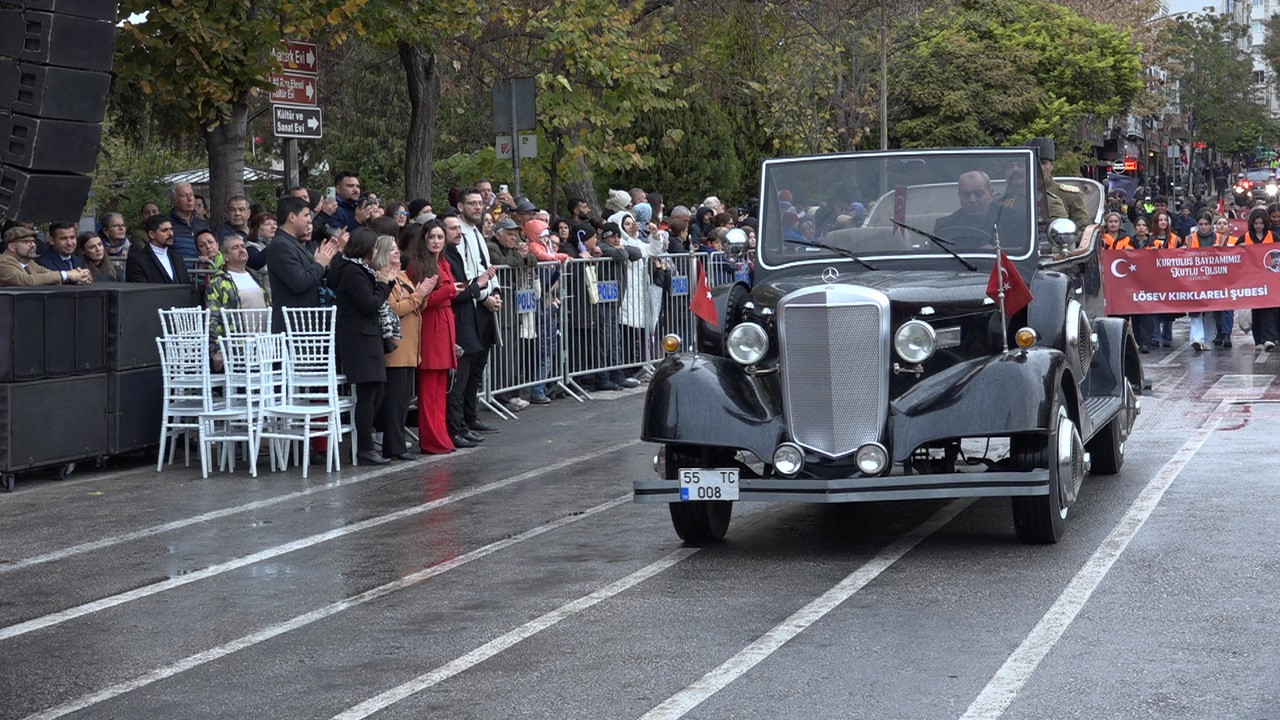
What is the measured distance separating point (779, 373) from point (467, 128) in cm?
3576

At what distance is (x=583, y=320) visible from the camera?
1819 cm

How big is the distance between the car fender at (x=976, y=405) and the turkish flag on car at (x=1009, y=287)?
0.59 metres

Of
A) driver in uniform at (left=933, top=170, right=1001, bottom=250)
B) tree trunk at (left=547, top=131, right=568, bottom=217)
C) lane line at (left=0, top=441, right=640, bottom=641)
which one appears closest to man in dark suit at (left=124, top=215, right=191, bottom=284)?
lane line at (left=0, top=441, right=640, bottom=641)

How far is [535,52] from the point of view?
2586cm

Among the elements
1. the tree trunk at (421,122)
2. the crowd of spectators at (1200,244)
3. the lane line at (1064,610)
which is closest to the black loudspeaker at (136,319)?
the lane line at (1064,610)

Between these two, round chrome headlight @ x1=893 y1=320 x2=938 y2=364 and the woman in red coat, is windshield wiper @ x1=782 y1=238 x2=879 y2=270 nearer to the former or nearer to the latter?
round chrome headlight @ x1=893 y1=320 x2=938 y2=364

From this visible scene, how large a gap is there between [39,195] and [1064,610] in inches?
205

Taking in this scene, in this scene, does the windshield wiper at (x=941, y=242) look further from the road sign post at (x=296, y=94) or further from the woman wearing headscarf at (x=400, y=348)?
the road sign post at (x=296, y=94)

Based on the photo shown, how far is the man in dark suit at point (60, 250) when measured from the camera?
14289mm

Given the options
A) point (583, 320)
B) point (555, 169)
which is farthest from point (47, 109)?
point (555, 169)

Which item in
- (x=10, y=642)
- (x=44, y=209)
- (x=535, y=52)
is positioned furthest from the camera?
(x=535, y=52)

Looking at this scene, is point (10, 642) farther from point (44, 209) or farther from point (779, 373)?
point (779, 373)

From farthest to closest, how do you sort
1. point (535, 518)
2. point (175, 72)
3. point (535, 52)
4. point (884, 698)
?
1. point (535, 52)
2. point (175, 72)
3. point (535, 518)
4. point (884, 698)

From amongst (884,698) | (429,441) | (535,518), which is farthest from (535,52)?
(884,698)
